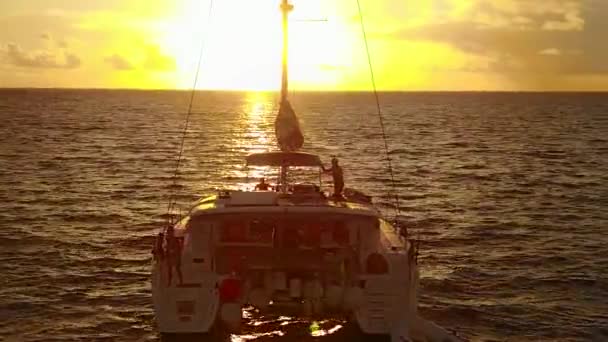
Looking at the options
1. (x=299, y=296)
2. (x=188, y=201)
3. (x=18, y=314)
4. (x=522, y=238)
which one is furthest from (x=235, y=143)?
(x=299, y=296)

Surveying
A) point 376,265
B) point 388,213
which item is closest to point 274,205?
point 376,265

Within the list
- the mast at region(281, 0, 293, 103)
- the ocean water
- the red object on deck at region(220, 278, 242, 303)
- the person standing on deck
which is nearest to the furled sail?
the mast at region(281, 0, 293, 103)

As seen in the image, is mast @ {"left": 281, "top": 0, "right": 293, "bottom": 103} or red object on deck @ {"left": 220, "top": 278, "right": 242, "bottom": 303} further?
mast @ {"left": 281, "top": 0, "right": 293, "bottom": 103}

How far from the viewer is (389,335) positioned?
14953mm

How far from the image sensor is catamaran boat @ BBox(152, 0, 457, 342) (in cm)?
1498

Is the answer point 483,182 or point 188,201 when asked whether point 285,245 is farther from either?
point 483,182

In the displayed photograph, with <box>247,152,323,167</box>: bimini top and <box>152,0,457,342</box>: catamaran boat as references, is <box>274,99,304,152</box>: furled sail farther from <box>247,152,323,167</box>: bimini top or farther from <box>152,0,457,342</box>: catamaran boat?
<box>152,0,457,342</box>: catamaran boat

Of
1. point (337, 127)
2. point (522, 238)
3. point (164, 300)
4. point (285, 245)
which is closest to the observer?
point (164, 300)

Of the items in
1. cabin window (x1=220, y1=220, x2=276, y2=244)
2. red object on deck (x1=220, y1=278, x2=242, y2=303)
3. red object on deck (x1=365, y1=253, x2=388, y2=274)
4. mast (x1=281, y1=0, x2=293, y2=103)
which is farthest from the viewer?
mast (x1=281, y1=0, x2=293, y2=103)

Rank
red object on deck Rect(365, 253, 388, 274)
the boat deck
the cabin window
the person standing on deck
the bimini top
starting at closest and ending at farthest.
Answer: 1. the person standing on deck
2. red object on deck Rect(365, 253, 388, 274)
3. the boat deck
4. the cabin window
5. the bimini top

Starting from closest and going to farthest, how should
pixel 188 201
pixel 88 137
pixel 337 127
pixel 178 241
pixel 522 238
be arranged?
pixel 178 241, pixel 522 238, pixel 188 201, pixel 88 137, pixel 337 127

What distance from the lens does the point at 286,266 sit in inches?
658

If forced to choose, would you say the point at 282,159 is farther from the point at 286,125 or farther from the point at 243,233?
the point at 243,233

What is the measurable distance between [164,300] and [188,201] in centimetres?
2605
